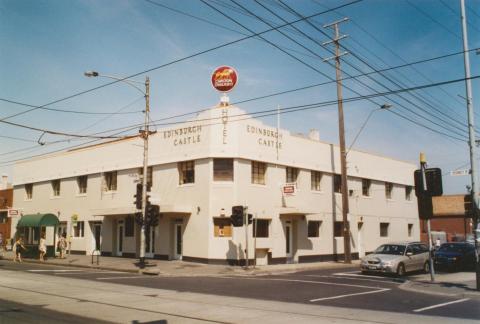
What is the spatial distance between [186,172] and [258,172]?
4540 mm

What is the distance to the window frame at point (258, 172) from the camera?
2814 centimetres

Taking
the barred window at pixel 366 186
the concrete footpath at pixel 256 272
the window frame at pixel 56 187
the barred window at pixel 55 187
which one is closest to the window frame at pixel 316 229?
the concrete footpath at pixel 256 272

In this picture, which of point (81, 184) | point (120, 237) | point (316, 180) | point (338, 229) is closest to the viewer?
point (120, 237)

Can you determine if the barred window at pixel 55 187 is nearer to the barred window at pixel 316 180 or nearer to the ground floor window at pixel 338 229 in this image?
the barred window at pixel 316 180

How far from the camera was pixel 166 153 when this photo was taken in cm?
2942

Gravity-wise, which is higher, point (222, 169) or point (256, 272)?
point (222, 169)

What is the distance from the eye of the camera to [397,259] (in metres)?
21.5

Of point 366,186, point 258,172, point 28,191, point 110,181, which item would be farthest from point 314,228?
point 28,191

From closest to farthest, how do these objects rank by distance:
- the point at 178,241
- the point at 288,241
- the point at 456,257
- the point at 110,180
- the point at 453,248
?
the point at 456,257 → the point at 453,248 → the point at 178,241 → the point at 288,241 → the point at 110,180

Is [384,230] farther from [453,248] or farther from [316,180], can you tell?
[453,248]

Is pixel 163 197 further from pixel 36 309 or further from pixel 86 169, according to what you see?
pixel 36 309

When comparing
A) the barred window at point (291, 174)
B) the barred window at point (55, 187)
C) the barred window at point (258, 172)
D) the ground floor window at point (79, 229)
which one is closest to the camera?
the barred window at point (258, 172)

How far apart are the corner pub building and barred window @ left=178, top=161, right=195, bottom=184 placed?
0.06m

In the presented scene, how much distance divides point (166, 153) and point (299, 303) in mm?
18432
